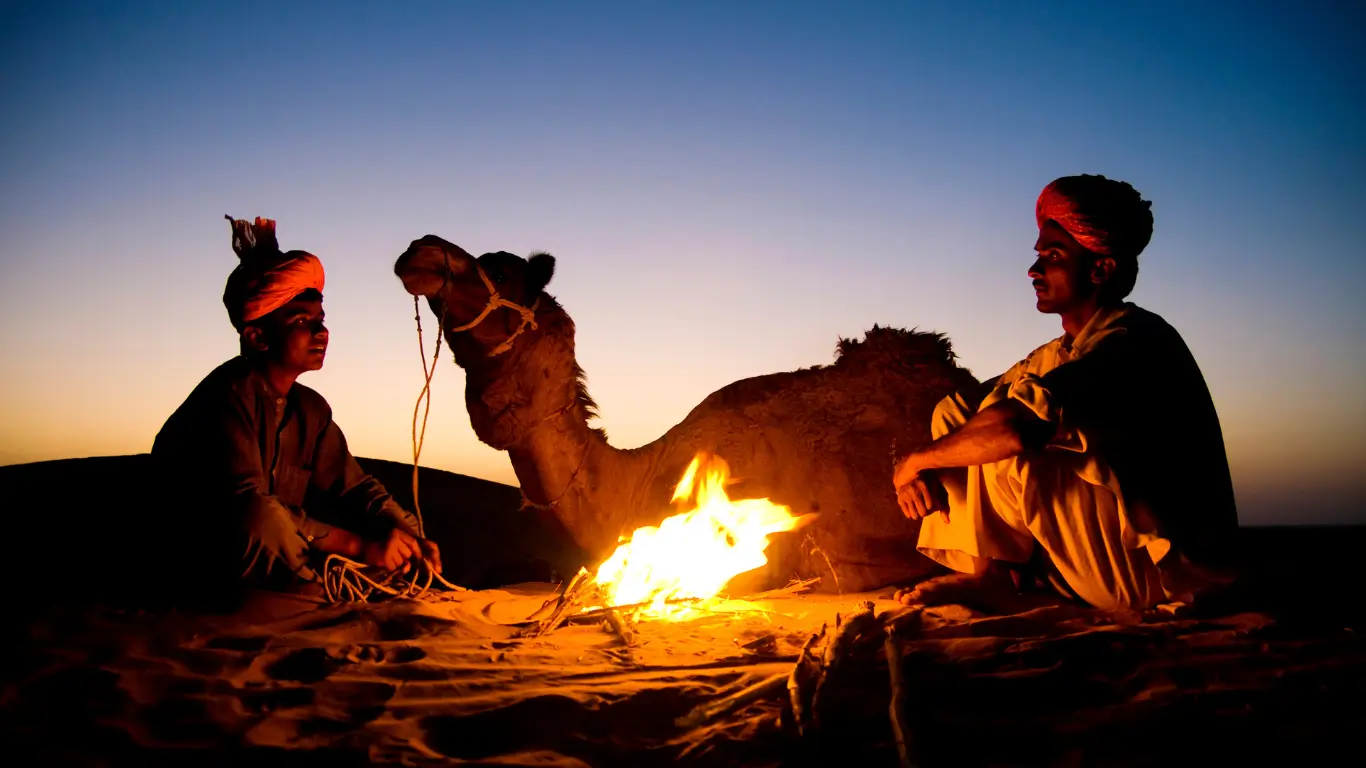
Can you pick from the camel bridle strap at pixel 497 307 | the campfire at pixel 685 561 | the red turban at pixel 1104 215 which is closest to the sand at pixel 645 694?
the campfire at pixel 685 561

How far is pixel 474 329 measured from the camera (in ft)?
14.7

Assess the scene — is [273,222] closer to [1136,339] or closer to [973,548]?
[973,548]

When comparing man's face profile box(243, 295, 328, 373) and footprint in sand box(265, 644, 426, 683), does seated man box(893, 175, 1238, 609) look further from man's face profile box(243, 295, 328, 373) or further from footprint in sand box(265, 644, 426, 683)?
man's face profile box(243, 295, 328, 373)

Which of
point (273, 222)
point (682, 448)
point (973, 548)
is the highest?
point (273, 222)

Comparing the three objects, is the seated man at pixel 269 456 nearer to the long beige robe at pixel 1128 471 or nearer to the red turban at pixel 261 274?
the red turban at pixel 261 274

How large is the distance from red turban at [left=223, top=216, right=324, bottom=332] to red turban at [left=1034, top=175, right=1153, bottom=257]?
3.75 m

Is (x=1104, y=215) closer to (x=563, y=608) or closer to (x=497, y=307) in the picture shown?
(x=563, y=608)

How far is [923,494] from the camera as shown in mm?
3645

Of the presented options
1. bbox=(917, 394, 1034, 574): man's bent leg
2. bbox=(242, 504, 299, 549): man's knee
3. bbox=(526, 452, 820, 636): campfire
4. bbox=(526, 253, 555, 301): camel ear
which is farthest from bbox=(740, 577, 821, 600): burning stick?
bbox=(242, 504, 299, 549): man's knee

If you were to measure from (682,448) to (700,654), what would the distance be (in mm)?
2242

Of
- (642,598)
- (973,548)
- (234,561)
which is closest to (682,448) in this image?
(642,598)

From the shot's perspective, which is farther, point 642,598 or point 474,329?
point 474,329

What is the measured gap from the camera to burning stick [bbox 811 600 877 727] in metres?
2.15

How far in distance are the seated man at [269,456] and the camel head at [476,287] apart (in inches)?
24.8
